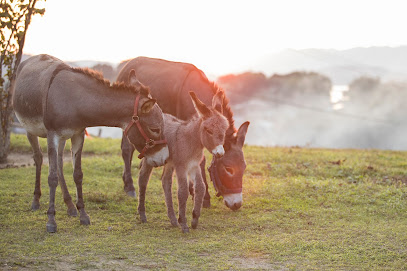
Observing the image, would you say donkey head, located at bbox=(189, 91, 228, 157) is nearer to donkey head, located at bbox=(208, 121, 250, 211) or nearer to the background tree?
donkey head, located at bbox=(208, 121, 250, 211)

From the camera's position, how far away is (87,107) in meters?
6.52

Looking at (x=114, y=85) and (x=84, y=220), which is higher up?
(x=114, y=85)

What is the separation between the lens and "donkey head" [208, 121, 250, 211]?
718 centimetres

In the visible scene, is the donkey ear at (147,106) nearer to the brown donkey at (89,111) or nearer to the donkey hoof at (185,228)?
the brown donkey at (89,111)

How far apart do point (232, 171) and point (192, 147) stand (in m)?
0.85

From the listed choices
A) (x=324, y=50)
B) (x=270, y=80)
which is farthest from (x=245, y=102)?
(x=324, y=50)

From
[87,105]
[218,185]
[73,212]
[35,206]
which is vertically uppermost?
[87,105]

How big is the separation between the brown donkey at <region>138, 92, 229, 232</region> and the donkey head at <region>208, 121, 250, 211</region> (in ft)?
1.66

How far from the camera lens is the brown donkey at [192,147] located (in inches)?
255

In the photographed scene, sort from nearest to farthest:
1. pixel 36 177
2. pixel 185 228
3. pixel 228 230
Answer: pixel 185 228 < pixel 228 230 < pixel 36 177

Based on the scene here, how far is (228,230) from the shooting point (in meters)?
6.84

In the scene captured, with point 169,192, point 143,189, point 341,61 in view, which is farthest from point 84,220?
point 341,61

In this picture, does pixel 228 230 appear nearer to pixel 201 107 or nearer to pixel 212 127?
pixel 212 127

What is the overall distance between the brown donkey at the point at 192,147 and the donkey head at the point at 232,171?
1.66 ft
